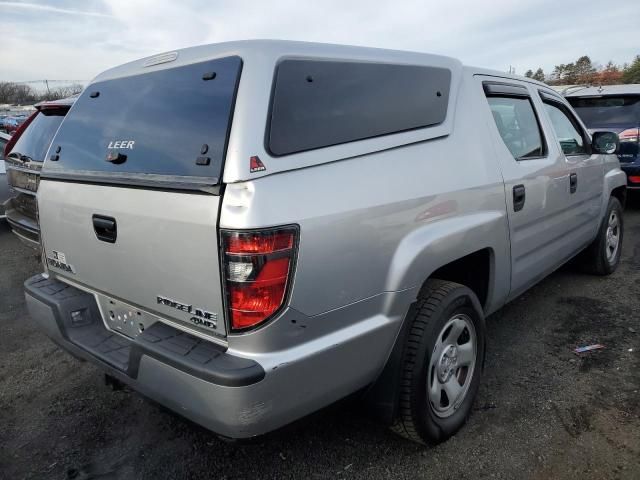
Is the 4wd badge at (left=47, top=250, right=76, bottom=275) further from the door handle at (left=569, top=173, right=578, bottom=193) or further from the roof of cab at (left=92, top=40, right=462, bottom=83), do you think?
the door handle at (left=569, top=173, right=578, bottom=193)

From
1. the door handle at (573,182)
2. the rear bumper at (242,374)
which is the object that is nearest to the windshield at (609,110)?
the door handle at (573,182)

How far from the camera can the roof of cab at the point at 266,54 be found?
6.26 ft

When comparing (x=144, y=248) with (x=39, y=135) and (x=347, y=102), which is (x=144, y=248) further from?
(x=39, y=135)

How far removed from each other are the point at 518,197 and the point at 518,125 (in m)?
0.61

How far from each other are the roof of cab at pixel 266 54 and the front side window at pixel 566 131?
1485 mm

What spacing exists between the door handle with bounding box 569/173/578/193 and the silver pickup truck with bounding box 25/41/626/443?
37.1 inches

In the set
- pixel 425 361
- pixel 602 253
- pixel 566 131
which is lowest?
pixel 602 253

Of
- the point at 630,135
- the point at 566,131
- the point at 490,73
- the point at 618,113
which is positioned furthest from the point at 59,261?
the point at 618,113

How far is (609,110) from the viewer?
7992 millimetres

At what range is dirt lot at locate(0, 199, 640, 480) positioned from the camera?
2.36 meters

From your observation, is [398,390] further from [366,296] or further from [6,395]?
[6,395]

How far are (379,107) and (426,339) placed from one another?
1069mm

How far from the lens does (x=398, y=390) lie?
2.21m

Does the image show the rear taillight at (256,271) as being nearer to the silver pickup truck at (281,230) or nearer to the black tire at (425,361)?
the silver pickup truck at (281,230)
